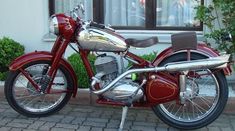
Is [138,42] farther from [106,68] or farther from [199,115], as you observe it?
[199,115]

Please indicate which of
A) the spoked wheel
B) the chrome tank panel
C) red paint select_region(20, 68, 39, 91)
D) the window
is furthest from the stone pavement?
the window

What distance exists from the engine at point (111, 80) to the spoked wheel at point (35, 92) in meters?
0.53

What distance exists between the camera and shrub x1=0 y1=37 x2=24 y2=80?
6332 millimetres

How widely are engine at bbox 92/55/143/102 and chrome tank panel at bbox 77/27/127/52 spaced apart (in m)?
0.13

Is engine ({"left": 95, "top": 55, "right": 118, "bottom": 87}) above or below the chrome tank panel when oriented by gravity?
below

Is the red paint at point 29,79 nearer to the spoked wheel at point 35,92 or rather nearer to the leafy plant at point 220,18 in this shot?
the spoked wheel at point 35,92

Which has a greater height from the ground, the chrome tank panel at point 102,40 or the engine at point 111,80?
the chrome tank panel at point 102,40

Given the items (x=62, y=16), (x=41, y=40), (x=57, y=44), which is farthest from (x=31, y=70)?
(x=41, y=40)

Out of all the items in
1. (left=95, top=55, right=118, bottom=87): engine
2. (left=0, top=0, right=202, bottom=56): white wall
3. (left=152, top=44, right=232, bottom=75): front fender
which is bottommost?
(left=95, top=55, right=118, bottom=87): engine

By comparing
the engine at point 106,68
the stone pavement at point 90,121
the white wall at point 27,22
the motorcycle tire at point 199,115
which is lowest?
the stone pavement at point 90,121

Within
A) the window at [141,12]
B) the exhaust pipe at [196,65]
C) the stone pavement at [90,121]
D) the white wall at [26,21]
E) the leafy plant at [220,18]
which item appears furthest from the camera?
the white wall at [26,21]

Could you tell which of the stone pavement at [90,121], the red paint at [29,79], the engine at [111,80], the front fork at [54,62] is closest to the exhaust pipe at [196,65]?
the engine at [111,80]

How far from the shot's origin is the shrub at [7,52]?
249 inches

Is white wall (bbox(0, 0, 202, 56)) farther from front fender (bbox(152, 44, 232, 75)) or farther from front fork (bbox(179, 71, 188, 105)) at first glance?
front fork (bbox(179, 71, 188, 105))
